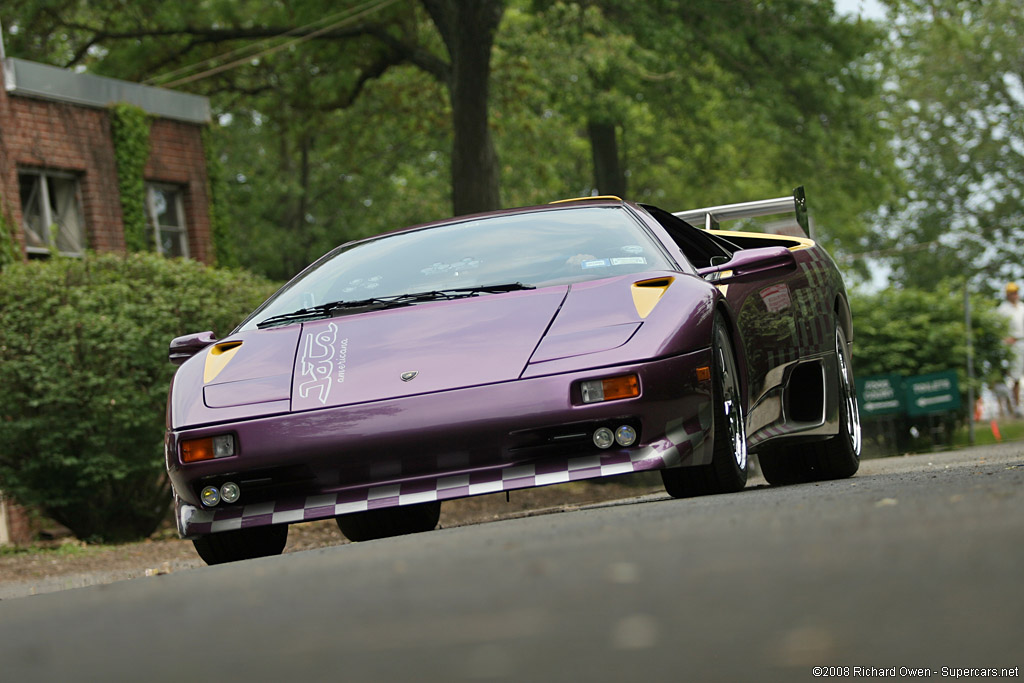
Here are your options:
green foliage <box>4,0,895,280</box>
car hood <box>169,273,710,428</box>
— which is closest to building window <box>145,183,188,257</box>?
green foliage <box>4,0,895,280</box>

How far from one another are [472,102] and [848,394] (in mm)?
12822

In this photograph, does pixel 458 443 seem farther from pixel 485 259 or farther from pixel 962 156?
pixel 962 156

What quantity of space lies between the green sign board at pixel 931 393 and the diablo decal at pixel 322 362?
42.1 ft

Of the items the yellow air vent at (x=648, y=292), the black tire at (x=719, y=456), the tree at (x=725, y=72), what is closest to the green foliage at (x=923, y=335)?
the tree at (x=725, y=72)

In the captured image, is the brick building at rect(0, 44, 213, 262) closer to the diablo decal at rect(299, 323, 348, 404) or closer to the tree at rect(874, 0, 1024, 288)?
the diablo decal at rect(299, 323, 348, 404)

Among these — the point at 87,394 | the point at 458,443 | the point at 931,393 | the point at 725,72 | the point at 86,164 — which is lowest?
the point at 931,393

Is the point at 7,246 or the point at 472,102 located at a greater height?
the point at 472,102

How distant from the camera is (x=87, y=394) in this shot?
1169 centimetres

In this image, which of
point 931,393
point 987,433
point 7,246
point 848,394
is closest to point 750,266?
point 848,394

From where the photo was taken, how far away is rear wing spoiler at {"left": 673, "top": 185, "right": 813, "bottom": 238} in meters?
8.88

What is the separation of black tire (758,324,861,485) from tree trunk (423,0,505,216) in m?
12.1

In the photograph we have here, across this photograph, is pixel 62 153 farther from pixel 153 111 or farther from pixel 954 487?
pixel 954 487

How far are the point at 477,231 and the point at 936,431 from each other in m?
12.5

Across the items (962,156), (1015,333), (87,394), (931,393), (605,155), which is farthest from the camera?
(962,156)
